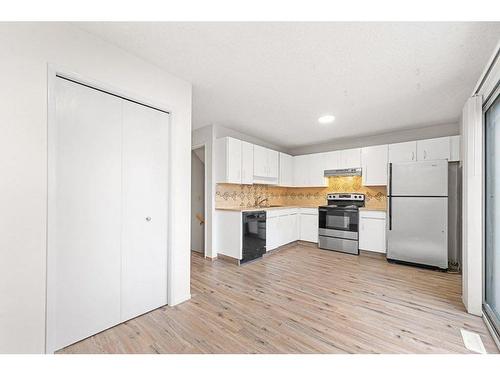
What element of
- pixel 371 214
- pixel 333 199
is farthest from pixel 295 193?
pixel 371 214

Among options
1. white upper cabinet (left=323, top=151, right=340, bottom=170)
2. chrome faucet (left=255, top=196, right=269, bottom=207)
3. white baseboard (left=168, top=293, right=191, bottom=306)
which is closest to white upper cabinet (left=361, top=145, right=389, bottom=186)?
white upper cabinet (left=323, top=151, right=340, bottom=170)

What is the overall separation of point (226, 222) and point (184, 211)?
152cm

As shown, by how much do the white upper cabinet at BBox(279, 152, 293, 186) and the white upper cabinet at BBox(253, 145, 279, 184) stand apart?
17cm

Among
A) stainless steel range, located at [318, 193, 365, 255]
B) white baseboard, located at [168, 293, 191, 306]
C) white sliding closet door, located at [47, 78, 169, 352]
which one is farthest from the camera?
stainless steel range, located at [318, 193, 365, 255]

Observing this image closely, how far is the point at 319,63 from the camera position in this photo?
1.96 m

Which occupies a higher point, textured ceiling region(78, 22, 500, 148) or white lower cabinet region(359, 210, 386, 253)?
textured ceiling region(78, 22, 500, 148)

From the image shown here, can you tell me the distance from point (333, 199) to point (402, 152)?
5.14ft

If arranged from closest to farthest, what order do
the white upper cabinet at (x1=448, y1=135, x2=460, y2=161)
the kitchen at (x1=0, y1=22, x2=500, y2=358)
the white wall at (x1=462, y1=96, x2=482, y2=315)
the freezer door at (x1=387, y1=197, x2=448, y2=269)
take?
the kitchen at (x1=0, y1=22, x2=500, y2=358) < the white wall at (x1=462, y1=96, x2=482, y2=315) < the freezer door at (x1=387, y1=197, x2=448, y2=269) < the white upper cabinet at (x1=448, y1=135, x2=460, y2=161)

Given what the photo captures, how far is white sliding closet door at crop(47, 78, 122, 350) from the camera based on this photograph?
1.51 metres

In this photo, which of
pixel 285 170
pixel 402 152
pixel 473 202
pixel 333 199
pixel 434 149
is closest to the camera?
pixel 473 202

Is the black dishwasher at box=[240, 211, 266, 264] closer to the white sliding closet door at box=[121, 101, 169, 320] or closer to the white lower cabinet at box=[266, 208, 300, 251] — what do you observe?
the white lower cabinet at box=[266, 208, 300, 251]

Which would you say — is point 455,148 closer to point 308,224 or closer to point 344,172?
point 344,172

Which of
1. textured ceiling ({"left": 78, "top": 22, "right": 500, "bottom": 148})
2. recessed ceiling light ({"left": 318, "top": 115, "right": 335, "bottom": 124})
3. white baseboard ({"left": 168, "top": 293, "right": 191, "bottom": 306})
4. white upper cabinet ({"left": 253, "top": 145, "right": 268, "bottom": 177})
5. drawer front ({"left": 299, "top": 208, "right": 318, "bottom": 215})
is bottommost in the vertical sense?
white baseboard ({"left": 168, "top": 293, "right": 191, "bottom": 306})

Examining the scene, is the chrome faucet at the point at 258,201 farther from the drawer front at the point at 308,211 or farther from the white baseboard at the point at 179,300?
the white baseboard at the point at 179,300
